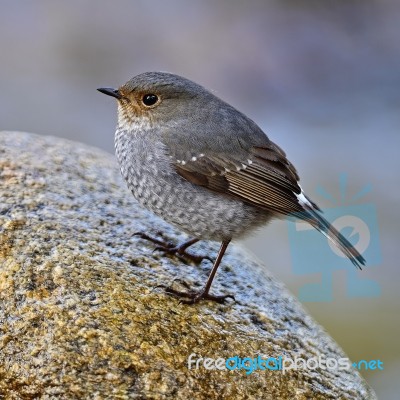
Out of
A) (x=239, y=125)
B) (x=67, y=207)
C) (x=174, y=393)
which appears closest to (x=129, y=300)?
(x=174, y=393)

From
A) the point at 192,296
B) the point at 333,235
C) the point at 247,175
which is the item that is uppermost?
the point at 247,175

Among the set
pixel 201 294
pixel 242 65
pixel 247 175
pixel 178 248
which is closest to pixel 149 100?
pixel 247 175

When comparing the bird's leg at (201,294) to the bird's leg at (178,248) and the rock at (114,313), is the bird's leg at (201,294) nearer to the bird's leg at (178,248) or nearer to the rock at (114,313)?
the rock at (114,313)

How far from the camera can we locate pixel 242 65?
1020 cm

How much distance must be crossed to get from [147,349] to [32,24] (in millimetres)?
7906

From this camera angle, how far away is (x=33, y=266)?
3.96 m

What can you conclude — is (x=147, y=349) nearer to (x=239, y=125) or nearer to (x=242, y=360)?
(x=242, y=360)

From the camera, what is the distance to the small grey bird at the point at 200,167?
4.35 metres

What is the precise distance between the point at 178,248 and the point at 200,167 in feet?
1.92

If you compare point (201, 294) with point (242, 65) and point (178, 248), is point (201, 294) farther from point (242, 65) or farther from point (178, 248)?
point (242, 65)

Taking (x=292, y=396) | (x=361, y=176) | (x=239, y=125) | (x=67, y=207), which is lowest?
(x=292, y=396)

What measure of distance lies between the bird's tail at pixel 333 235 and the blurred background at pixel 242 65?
13.3 ft

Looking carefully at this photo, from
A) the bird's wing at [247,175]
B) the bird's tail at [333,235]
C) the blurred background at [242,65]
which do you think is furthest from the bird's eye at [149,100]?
the blurred background at [242,65]

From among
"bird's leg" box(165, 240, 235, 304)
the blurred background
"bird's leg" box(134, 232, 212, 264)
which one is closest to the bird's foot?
"bird's leg" box(165, 240, 235, 304)
